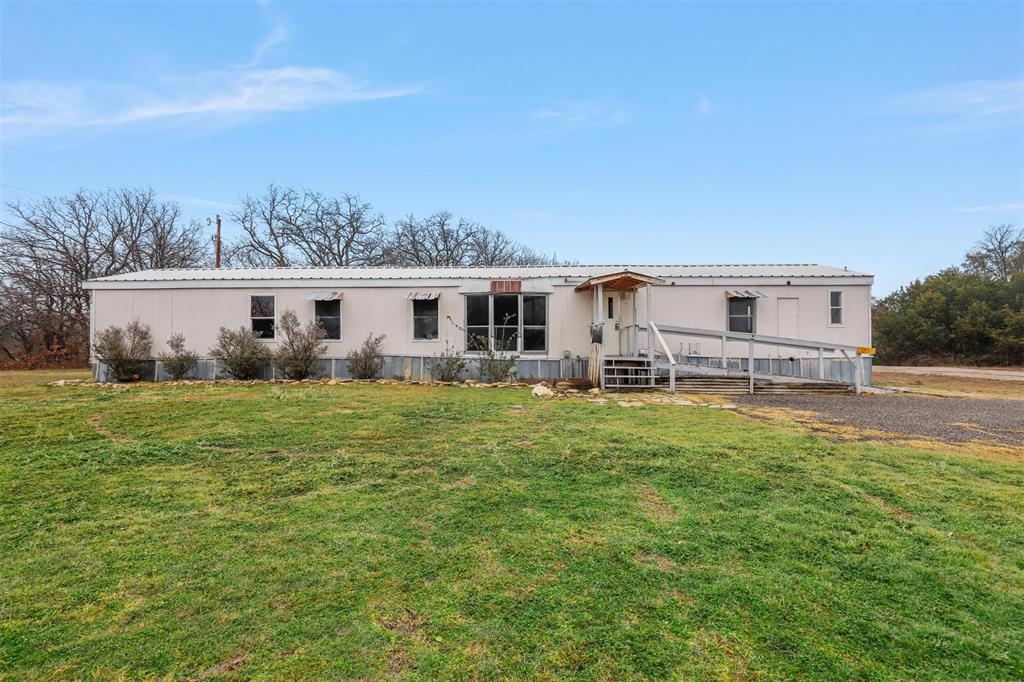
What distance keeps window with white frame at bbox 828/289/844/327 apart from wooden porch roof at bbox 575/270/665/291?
4.58 metres

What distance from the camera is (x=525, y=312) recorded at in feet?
39.2

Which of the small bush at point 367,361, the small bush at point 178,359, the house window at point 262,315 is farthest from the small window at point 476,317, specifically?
the small bush at point 178,359

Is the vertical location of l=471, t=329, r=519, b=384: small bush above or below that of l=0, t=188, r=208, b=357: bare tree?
below

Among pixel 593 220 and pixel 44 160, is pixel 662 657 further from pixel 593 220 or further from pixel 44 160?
pixel 44 160

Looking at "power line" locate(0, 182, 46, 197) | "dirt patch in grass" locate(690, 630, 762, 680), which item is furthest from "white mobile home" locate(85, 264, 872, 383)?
"power line" locate(0, 182, 46, 197)

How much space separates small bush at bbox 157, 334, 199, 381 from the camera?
11.7 m

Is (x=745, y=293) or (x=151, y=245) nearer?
(x=745, y=293)

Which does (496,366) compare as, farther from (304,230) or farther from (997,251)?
(997,251)

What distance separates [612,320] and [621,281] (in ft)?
4.69

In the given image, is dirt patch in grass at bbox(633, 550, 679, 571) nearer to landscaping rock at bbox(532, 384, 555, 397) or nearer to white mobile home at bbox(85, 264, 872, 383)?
landscaping rock at bbox(532, 384, 555, 397)

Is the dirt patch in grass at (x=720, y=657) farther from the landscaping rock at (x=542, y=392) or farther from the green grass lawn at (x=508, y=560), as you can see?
the landscaping rock at (x=542, y=392)

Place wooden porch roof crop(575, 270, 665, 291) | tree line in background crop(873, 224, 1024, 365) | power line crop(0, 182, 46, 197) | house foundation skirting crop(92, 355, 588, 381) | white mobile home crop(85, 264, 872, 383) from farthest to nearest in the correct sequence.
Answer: power line crop(0, 182, 46, 197) < tree line in background crop(873, 224, 1024, 365) < white mobile home crop(85, 264, 872, 383) < house foundation skirting crop(92, 355, 588, 381) < wooden porch roof crop(575, 270, 665, 291)

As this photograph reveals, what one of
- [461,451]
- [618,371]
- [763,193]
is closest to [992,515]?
[461,451]

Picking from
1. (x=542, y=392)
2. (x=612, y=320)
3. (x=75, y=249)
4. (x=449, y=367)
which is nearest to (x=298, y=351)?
(x=449, y=367)
